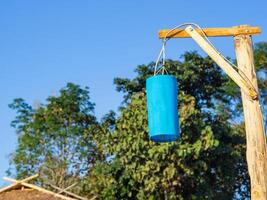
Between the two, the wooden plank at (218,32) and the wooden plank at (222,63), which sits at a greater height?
the wooden plank at (218,32)

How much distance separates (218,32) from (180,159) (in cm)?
1039

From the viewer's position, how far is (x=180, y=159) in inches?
551

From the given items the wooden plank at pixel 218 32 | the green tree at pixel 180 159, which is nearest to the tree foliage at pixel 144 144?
the green tree at pixel 180 159

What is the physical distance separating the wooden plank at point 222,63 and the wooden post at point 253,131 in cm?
4

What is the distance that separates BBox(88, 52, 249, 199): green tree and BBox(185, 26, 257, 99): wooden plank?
10.1 metres

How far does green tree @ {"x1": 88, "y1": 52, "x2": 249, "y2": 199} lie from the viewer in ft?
46.1

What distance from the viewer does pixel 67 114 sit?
2048 cm

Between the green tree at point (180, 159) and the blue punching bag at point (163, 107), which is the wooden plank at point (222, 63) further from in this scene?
the green tree at point (180, 159)

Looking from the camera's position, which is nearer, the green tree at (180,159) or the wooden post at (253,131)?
the wooden post at (253,131)

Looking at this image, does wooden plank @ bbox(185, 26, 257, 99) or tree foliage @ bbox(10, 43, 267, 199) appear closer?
wooden plank @ bbox(185, 26, 257, 99)

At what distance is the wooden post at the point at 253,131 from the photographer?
345 centimetres

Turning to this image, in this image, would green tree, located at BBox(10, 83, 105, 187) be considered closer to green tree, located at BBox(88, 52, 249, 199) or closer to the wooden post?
green tree, located at BBox(88, 52, 249, 199)

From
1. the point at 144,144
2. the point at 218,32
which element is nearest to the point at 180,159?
the point at 144,144

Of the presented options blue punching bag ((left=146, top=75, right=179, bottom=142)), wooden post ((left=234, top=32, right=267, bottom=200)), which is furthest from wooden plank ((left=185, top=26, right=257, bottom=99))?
blue punching bag ((left=146, top=75, right=179, bottom=142))
